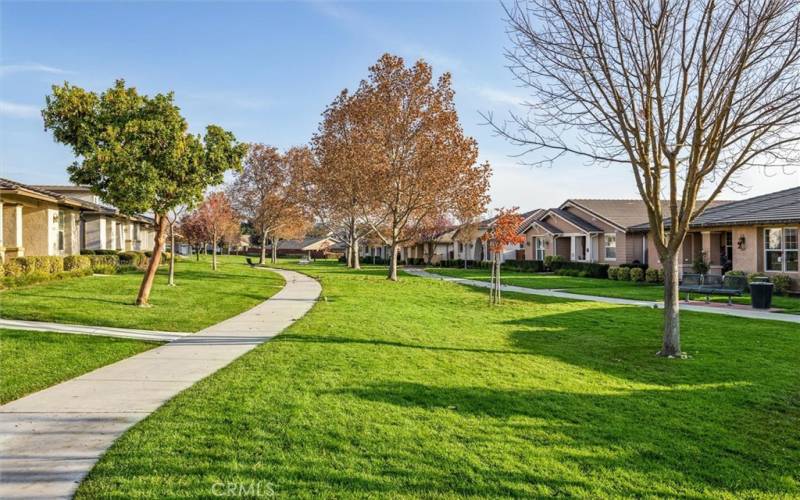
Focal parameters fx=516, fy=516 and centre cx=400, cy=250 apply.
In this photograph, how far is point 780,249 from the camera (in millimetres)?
20562

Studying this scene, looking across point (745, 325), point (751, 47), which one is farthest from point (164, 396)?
point (745, 325)

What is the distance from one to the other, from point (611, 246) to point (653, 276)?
644cm

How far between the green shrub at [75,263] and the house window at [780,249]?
2762 cm

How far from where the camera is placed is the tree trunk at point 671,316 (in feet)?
29.7

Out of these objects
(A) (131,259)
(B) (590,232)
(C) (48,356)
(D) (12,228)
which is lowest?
(C) (48,356)

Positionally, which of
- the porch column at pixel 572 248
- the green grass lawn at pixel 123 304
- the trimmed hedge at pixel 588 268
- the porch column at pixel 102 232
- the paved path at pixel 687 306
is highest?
the porch column at pixel 102 232

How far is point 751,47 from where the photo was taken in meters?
7.96

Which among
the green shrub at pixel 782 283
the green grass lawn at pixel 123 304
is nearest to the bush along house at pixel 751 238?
the green shrub at pixel 782 283

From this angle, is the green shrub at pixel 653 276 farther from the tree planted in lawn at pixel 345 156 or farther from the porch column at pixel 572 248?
the tree planted in lawn at pixel 345 156

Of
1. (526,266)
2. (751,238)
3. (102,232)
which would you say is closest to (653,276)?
(751,238)

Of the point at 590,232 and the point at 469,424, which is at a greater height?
the point at 590,232

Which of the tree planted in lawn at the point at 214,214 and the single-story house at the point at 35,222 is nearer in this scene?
the single-story house at the point at 35,222

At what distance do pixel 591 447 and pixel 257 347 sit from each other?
571 cm

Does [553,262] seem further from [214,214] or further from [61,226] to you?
[61,226]
